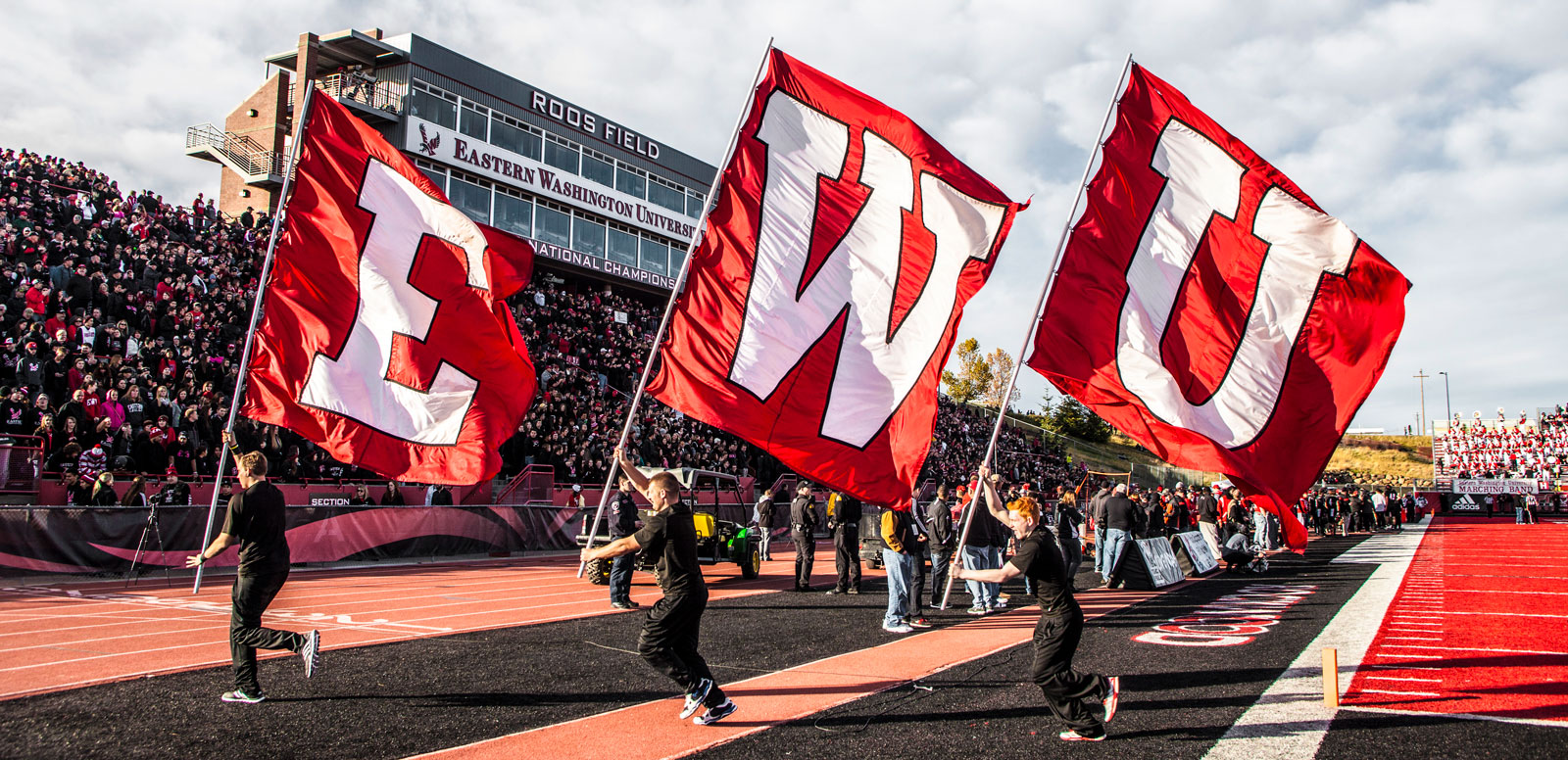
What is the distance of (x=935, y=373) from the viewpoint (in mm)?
9289

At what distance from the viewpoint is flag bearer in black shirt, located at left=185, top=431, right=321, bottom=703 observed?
695 cm

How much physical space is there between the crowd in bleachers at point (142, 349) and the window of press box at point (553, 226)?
7175mm

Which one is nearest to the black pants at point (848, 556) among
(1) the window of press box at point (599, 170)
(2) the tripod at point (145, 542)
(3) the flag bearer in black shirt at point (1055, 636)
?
(3) the flag bearer in black shirt at point (1055, 636)

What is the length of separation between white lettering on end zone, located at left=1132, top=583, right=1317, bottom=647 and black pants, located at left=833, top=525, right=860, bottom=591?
4.62 metres

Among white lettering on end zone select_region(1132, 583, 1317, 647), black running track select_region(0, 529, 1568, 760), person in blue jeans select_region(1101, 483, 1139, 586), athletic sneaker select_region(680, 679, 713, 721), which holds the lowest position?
white lettering on end zone select_region(1132, 583, 1317, 647)

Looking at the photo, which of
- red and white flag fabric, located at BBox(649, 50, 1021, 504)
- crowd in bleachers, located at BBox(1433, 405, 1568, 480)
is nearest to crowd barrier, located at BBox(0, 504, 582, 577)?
red and white flag fabric, located at BBox(649, 50, 1021, 504)

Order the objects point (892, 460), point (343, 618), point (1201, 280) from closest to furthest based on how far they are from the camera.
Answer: point (892, 460)
point (1201, 280)
point (343, 618)

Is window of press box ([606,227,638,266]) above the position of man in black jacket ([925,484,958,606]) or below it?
above

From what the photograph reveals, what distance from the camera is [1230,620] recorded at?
1215 cm

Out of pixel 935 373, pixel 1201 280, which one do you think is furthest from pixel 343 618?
pixel 1201 280

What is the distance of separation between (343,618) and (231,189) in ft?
106

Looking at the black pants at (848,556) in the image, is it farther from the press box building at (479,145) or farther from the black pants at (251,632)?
the press box building at (479,145)

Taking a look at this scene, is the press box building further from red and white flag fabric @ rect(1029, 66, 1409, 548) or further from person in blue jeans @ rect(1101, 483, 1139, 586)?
red and white flag fabric @ rect(1029, 66, 1409, 548)

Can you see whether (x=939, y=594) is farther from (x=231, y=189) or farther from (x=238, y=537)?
(x=231, y=189)
